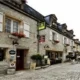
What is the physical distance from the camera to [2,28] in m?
11.5

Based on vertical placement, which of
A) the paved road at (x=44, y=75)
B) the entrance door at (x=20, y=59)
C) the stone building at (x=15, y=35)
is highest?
the stone building at (x=15, y=35)

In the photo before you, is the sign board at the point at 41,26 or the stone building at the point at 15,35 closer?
the stone building at the point at 15,35

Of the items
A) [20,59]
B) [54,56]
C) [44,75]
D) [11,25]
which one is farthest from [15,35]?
[54,56]

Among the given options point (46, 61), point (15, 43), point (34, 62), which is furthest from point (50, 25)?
point (15, 43)

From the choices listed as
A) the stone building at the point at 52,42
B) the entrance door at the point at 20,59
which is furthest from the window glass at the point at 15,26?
the stone building at the point at 52,42

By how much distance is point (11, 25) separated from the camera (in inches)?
500

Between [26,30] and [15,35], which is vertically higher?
[26,30]

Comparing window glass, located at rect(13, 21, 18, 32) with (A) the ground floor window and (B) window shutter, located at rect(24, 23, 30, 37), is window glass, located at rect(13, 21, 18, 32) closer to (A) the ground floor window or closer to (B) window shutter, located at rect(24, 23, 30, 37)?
(B) window shutter, located at rect(24, 23, 30, 37)

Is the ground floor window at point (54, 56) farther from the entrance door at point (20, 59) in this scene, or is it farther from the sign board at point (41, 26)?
the entrance door at point (20, 59)

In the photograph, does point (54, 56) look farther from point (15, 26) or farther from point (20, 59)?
point (15, 26)

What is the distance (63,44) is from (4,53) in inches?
554

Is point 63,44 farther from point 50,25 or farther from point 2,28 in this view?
point 2,28

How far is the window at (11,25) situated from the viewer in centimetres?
1228

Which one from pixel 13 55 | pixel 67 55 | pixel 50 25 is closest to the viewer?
pixel 13 55
